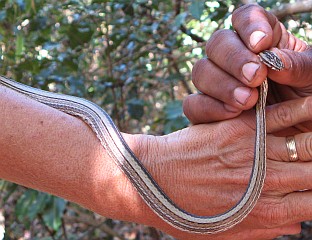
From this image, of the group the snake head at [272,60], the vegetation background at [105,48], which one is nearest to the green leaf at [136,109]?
the vegetation background at [105,48]

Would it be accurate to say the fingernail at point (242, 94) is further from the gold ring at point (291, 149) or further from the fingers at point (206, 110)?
the gold ring at point (291, 149)

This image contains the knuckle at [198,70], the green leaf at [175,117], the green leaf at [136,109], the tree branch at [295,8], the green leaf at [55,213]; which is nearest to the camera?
the knuckle at [198,70]

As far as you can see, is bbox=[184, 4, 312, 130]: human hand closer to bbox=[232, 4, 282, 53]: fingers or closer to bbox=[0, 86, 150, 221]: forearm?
bbox=[232, 4, 282, 53]: fingers

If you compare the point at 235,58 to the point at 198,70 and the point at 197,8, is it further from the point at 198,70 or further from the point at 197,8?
the point at 197,8

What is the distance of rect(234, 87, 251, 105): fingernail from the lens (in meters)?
1.70

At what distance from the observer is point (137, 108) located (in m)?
3.66

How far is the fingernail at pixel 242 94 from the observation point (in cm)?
170

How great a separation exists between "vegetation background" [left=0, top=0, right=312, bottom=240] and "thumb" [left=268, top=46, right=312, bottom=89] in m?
1.15

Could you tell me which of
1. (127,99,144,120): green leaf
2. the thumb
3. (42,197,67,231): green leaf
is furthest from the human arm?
(127,99,144,120): green leaf

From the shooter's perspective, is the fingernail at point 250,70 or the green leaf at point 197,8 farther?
the green leaf at point 197,8

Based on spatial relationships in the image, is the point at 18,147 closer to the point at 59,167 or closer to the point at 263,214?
the point at 59,167

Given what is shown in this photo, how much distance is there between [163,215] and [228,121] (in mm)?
374

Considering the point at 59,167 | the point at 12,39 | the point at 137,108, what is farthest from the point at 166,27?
the point at 59,167

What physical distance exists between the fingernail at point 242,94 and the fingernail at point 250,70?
6 cm
